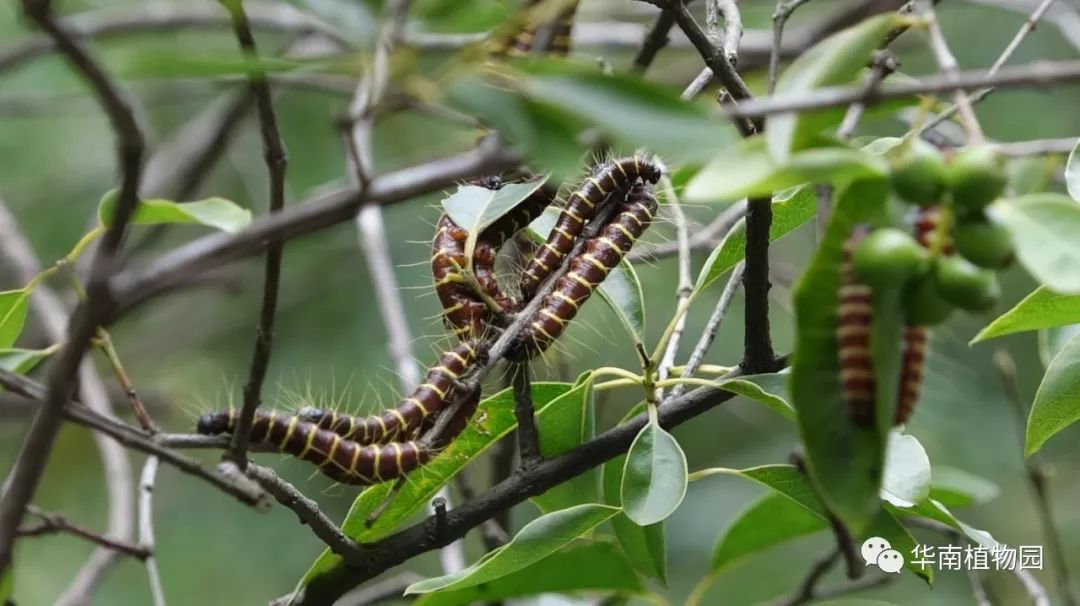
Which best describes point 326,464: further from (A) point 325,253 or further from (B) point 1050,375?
(A) point 325,253

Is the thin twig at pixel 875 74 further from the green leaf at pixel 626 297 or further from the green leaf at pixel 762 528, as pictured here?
the green leaf at pixel 762 528

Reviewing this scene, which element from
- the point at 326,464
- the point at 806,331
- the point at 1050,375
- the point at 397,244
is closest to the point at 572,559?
the point at 326,464

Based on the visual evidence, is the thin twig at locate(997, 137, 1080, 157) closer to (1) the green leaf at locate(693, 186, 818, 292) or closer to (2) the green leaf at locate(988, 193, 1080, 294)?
Answer: (2) the green leaf at locate(988, 193, 1080, 294)

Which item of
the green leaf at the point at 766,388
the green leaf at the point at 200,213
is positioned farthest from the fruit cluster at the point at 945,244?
the green leaf at the point at 200,213

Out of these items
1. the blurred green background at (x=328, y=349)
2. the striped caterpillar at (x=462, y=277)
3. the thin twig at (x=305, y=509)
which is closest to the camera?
the thin twig at (x=305, y=509)

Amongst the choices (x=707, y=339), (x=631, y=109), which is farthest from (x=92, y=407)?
(x=631, y=109)

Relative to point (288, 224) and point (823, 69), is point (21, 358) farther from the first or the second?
point (823, 69)
